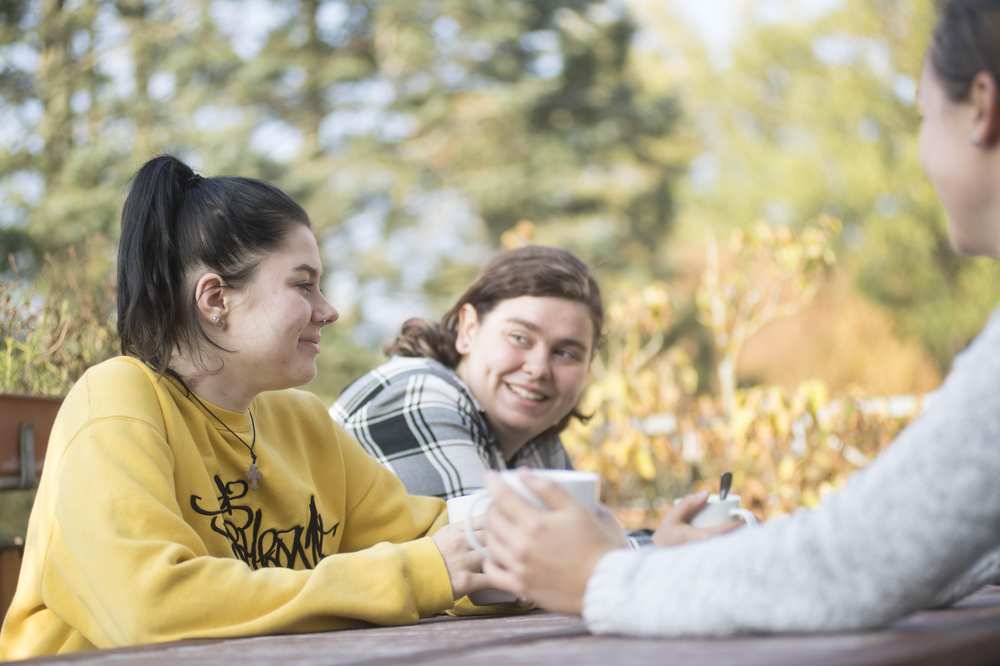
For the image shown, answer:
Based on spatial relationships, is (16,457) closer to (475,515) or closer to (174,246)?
(174,246)

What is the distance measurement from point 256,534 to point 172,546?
1.30 feet

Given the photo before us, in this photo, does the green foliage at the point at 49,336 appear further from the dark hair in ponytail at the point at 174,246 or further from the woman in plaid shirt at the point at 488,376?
the dark hair in ponytail at the point at 174,246

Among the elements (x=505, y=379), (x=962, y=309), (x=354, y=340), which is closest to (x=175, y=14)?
(x=354, y=340)

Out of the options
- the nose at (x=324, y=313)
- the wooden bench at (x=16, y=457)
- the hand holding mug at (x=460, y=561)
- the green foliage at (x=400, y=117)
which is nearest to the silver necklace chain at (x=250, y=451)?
the nose at (x=324, y=313)

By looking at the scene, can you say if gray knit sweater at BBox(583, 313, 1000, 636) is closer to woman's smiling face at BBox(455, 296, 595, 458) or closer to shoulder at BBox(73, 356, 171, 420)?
shoulder at BBox(73, 356, 171, 420)

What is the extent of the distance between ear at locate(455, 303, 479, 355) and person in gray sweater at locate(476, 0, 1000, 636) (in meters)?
1.83

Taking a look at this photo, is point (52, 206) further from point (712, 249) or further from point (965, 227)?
point (965, 227)

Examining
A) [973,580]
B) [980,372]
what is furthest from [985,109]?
[973,580]

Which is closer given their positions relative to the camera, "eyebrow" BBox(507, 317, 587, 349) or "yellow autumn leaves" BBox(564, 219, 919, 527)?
"eyebrow" BBox(507, 317, 587, 349)

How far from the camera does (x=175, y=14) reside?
15695 millimetres

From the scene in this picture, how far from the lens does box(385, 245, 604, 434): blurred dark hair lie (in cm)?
300

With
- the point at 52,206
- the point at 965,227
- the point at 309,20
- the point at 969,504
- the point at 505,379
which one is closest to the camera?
the point at 969,504

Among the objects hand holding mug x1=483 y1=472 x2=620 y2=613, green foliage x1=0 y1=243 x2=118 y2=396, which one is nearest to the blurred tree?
green foliage x1=0 y1=243 x2=118 y2=396

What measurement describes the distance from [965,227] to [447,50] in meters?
16.8
